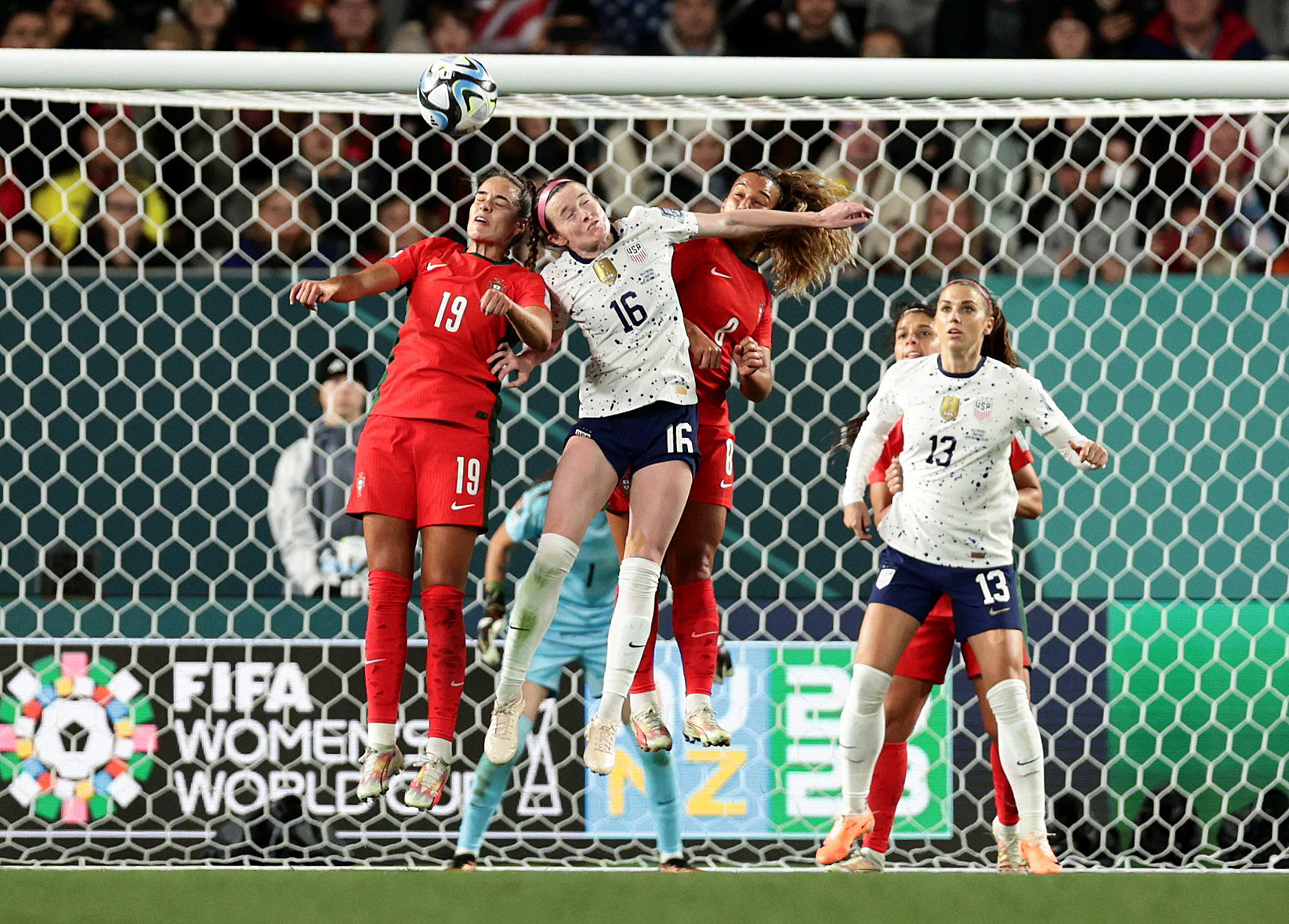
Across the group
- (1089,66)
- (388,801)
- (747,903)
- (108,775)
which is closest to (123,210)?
(108,775)

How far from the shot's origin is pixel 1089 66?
3799 mm

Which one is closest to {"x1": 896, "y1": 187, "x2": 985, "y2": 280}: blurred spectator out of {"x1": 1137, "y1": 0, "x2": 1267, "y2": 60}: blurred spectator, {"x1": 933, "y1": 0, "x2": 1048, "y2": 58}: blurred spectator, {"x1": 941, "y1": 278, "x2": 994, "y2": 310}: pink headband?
{"x1": 941, "y1": 278, "x2": 994, "y2": 310}: pink headband

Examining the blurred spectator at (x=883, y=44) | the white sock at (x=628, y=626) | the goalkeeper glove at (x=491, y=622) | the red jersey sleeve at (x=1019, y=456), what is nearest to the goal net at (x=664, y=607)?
the goalkeeper glove at (x=491, y=622)

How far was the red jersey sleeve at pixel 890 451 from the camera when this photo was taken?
4.19 m

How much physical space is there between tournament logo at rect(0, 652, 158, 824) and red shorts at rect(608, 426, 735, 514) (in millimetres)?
2035

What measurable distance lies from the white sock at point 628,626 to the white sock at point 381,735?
536 mm

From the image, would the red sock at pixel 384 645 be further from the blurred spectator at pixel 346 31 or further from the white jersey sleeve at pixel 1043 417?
the blurred spectator at pixel 346 31

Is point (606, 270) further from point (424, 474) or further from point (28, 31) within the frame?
point (28, 31)

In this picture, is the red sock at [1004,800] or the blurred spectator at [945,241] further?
the blurred spectator at [945,241]

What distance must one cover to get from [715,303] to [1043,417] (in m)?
0.90

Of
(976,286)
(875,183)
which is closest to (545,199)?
(976,286)

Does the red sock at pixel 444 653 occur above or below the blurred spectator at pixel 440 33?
below

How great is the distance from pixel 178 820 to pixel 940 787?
2.58 m

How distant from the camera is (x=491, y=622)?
4215 millimetres
